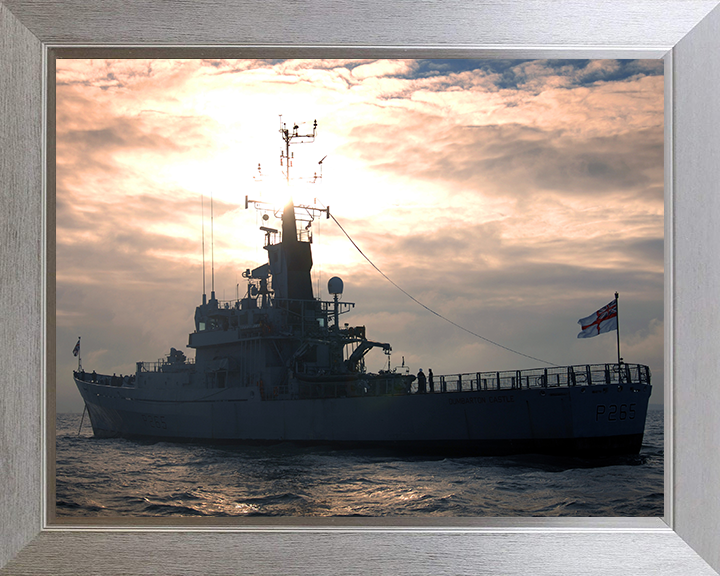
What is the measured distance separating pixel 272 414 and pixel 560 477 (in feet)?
20.1

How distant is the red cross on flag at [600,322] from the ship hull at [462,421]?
3.22 meters

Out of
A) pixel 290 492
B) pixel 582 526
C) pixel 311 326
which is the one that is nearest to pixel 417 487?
pixel 290 492

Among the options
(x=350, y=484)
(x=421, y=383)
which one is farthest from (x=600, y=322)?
(x=421, y=383)

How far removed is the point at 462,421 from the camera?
33.4 ft

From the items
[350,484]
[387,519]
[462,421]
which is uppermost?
[387,519]

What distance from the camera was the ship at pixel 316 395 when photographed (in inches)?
385

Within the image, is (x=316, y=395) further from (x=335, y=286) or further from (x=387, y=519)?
(x=387, y=519)

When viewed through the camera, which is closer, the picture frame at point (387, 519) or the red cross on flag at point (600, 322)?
the picture frame at point (387, 519)

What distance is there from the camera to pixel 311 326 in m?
13.0

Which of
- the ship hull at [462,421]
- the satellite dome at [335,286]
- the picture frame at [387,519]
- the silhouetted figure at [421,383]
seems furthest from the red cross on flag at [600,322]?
the satellite dome at [335,286]

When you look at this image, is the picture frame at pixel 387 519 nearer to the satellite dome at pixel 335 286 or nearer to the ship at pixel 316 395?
the ship at pixel 316 395

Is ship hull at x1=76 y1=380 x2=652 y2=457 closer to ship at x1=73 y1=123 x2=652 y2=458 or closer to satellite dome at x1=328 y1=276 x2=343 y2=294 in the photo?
ship at x1=73 y1=123 x2=652 y2=458

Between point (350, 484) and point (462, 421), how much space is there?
4080 mm

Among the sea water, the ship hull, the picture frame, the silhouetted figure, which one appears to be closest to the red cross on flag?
the sea water
